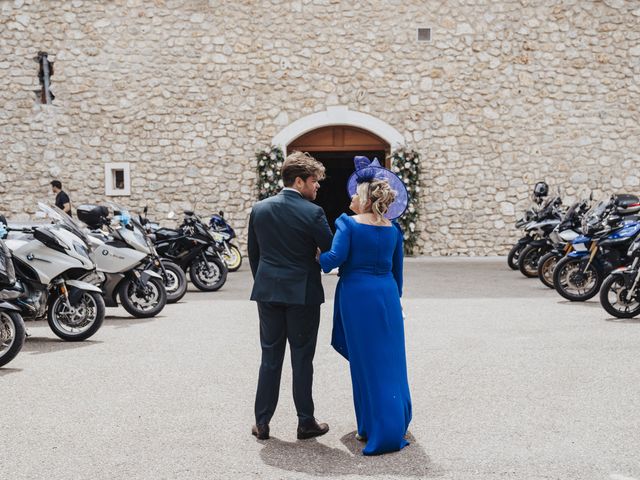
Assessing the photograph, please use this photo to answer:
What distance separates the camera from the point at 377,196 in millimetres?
3912

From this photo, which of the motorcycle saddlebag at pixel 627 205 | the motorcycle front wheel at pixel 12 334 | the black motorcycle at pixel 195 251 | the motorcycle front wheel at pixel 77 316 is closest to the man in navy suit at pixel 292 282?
the motorcycle front wheel at pixel 12 334

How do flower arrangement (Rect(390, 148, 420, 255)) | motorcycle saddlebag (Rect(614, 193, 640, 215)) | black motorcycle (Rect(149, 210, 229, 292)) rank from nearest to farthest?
motorcycle saddlebag (Rect(614, 193, 640, 215)) → black motorcycle (Rect(149, 210, 229, 292)) → flower arrangement (Rect(390, 148, 420, 255))

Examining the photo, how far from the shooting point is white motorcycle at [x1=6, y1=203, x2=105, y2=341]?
22.4 feet

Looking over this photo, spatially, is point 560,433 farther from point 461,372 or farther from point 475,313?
point 475,313

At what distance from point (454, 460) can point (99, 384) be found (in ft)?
8.67

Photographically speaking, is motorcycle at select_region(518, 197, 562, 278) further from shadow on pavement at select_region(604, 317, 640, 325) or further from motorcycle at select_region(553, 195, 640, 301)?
shadow on pavement at select_region(604, 317, 640, 325)

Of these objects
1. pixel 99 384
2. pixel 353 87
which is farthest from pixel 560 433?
pixel 353 87

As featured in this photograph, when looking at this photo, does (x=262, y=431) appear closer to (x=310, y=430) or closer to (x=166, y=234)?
(x=310, y=430)

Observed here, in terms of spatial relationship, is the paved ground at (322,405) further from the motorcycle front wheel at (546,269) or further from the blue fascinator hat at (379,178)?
the motorcycle front wheel at (546,269)

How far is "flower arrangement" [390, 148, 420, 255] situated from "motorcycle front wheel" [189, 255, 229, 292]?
5934mm

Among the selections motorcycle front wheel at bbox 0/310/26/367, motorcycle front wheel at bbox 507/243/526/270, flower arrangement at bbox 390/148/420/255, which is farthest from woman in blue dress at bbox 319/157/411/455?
flower arrangement at bbox 390/148/420/255

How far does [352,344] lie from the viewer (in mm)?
3955

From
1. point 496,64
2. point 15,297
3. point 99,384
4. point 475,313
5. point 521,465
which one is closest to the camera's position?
point 521,465

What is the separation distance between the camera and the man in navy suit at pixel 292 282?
3961mm
